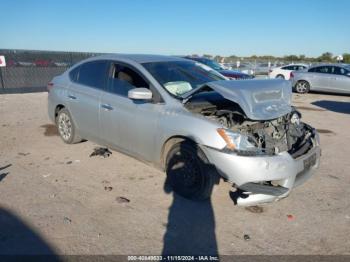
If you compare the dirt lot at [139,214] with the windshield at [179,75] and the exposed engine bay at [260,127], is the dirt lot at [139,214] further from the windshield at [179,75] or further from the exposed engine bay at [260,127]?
the windshield at [179,75]

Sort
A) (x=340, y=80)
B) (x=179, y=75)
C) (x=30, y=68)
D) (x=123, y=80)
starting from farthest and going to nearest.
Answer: (x=30, y=68) < (x=340, y=80) < (x=123, y=80) < (x=179, y=75)

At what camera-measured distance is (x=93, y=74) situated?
554cm

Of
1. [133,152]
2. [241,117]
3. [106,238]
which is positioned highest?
[241,117]

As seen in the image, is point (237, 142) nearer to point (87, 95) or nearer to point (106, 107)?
point (106, 107)

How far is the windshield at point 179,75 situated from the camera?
456cm

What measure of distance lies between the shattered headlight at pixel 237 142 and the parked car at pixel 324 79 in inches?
551

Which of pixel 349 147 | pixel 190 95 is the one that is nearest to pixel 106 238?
pixel 190 95

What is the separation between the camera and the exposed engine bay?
153 inches

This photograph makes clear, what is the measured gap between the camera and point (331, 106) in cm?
1261

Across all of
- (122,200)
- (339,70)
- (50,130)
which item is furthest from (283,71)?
(122,200)

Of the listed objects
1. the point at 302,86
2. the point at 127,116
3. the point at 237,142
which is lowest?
the point at 237,142

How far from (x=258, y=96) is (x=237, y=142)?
0.76 meters

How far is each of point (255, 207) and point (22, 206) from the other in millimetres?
2831

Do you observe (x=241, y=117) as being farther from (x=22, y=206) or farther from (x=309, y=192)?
(x=22, y=206)
